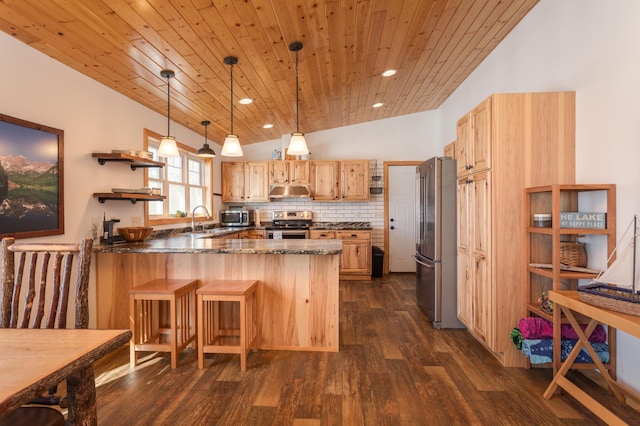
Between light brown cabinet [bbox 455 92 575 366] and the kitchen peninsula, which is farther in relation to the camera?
the kitchen peninsula

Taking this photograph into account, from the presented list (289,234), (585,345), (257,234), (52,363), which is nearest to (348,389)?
(585,345)

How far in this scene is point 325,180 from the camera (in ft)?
19.0

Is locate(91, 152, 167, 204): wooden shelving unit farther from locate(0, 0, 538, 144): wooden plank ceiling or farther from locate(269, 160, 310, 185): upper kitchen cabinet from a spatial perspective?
locate(269, 160, 310, 185): upper kitchen cabinet

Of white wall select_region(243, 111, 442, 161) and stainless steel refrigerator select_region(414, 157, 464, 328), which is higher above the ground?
white wall select_region(243, 111, 442, 161)

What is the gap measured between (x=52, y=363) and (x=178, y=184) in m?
3.92

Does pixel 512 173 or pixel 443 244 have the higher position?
pixel 512 173

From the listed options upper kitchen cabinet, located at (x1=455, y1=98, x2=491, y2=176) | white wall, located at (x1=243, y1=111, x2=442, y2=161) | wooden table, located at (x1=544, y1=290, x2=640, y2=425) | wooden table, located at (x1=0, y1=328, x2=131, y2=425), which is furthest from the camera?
white wall, located at (x1=243, y1=111, x2=442, y2=161)

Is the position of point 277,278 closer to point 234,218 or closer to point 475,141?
point 475,141

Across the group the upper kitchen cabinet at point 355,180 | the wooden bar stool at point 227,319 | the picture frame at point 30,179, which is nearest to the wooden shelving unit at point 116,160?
the picture frame at point 30,179

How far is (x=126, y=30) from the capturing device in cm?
216

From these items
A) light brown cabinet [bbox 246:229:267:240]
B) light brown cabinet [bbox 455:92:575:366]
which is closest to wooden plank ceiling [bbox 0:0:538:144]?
light brown cabinet [bbox 455:92:575:366]

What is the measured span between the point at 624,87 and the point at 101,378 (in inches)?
161

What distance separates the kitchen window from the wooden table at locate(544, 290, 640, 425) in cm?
397

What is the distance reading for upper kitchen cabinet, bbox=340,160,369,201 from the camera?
5703mm
